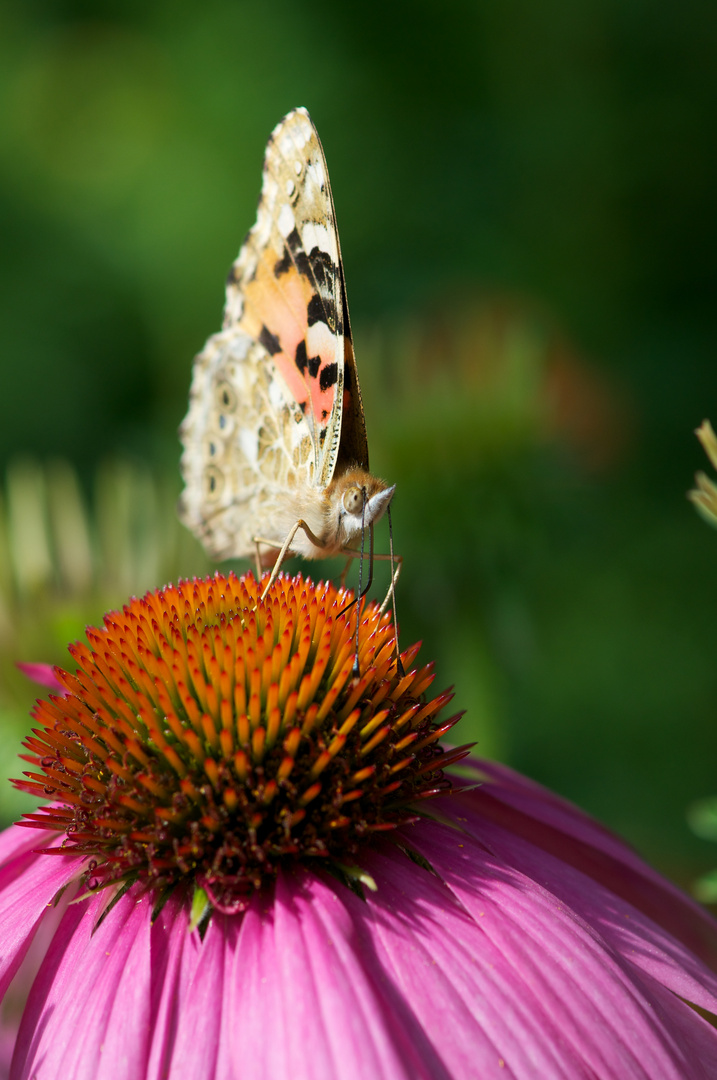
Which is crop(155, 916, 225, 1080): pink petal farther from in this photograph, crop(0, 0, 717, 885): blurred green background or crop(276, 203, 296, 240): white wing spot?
crop(0, 0, 717, 885): blurred green background

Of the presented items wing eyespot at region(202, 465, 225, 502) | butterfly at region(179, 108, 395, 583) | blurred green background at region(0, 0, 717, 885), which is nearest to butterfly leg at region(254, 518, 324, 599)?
Result: butterfly at region(179, 108, 395, 583)

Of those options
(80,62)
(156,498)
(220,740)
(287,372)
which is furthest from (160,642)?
(80,62)

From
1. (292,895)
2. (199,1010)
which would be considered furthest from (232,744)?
(199,1010)

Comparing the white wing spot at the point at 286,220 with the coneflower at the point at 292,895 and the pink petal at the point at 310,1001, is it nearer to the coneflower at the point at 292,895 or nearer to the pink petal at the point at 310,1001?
the coneflower at the point at 292,895

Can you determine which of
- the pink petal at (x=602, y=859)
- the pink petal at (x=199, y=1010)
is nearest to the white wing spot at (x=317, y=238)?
the pink petal at (x=602, y=859)

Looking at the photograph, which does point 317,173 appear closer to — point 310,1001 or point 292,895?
point 292,895

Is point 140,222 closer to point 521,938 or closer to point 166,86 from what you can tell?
point 166,86
